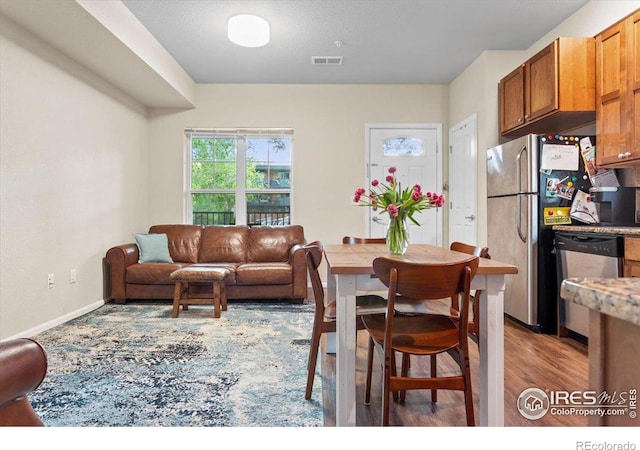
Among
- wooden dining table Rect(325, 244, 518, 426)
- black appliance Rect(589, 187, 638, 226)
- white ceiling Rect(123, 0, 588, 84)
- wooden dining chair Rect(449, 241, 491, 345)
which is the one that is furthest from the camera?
white ceiling Rect(123, 0, 588, 84)

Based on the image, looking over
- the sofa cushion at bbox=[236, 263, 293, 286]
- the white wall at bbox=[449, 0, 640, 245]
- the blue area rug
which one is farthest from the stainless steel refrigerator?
the sofa cushion at bbox=[236, 263, 293, 286]

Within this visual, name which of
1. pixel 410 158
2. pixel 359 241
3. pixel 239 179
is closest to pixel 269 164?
pixel 239 179

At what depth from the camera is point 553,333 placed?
3035 millimetres

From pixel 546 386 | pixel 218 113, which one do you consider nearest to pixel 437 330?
→ pixel 546 386

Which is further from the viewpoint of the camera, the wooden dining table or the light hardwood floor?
the light hardwood floor

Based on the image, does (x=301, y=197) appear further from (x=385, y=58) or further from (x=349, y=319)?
(x=349, y=319)

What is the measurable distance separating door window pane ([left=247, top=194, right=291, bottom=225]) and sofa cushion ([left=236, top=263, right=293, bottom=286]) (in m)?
1.23

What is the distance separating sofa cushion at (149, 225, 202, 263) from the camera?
469 cm

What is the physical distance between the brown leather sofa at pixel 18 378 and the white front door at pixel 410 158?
4602mm

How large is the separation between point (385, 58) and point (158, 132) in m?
3.22

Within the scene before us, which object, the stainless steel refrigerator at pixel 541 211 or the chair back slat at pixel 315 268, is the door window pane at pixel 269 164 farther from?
the chair back slat at pixel 315 268

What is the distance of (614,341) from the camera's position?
520 millimetres

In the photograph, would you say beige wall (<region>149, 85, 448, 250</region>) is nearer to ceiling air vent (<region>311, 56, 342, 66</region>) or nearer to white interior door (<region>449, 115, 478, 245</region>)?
white interior door (<region>449, 115, 478, 245</region>)

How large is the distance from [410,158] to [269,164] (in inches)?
78.6
